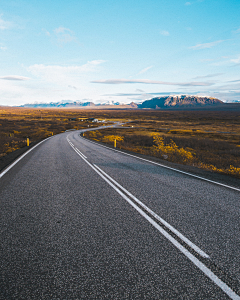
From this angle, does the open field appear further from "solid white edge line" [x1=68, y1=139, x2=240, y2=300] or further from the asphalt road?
"solid white edge line" [x1=68, y1=139, x2=240, y2=300]

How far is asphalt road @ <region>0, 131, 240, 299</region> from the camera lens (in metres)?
2.36

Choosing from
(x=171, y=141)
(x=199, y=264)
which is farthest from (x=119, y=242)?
(x=171, y=141)

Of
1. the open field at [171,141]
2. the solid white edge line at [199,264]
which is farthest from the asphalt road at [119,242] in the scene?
the open field at [171,141]

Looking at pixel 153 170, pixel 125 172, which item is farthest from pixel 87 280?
pixel 153 170

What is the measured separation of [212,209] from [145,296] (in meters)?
3.10

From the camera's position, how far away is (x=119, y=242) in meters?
3.26

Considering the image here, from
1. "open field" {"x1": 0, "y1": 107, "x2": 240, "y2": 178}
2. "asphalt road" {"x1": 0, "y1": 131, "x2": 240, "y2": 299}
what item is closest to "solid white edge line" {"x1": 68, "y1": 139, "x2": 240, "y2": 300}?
"asphalt road" {"x1": 0, "y1": 131, "x2": 240, "y2": 299}

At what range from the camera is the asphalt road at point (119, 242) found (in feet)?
7.75

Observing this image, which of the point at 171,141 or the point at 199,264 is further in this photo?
the point at 171,141

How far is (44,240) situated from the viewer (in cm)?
334

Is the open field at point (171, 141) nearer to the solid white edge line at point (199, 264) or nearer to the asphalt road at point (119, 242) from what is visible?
the asphalt road at point (119, 242)

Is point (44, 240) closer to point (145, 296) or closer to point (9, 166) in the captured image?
point (145, 296)

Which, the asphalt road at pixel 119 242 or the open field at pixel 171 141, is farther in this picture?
the open field at pixel 171 141

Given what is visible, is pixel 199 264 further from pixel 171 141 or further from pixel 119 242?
pixel 171 141
